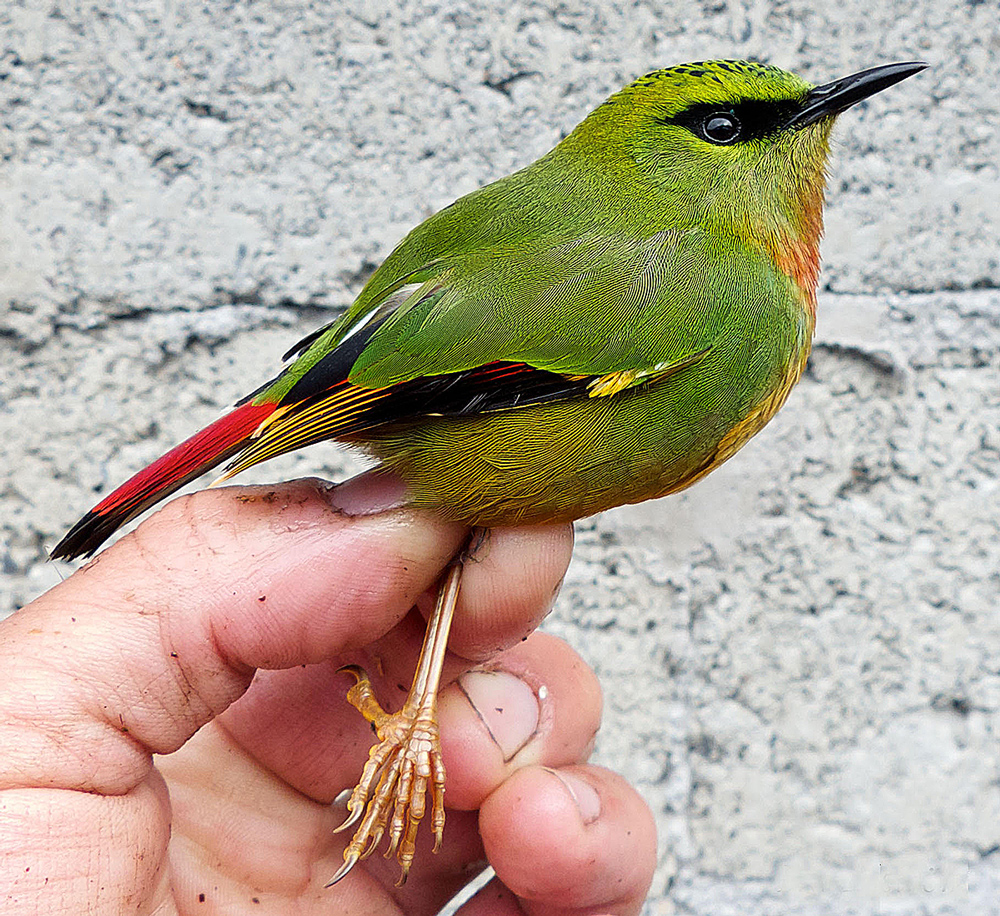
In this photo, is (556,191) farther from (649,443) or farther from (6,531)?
(6,531)

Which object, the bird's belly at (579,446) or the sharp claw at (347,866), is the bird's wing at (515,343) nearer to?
the bird's belly at (579,446)

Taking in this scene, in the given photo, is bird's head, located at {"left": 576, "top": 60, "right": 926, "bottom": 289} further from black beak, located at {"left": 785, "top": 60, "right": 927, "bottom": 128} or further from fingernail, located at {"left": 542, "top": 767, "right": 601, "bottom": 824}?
fingernail, located at {"left": 542, "top": 767, "right": 601, "bottom": 824}

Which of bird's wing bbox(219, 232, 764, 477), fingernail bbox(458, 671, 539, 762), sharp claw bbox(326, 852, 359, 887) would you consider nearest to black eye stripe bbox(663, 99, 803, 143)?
bird's wing bbox(219, 232, 764, 477)

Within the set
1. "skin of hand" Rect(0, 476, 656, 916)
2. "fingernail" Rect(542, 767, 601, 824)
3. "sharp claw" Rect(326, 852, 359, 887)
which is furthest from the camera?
"fingernail" Rect(542, 767, 601, 824)

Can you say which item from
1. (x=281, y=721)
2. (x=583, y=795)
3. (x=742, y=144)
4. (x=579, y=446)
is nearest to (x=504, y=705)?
(x=583, y=795)

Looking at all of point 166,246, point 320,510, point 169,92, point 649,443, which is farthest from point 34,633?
point 169,92

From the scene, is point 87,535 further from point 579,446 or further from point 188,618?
point 579,446

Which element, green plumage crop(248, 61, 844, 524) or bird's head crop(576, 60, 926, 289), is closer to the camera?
green plumage crop(248, 61, 844, 524)
